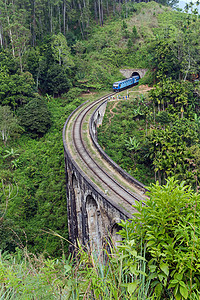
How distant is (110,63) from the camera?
59.7m

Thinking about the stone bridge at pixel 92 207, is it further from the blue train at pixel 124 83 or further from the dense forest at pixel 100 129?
the blue train at pixel 124 83

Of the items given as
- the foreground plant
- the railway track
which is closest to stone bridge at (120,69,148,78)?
the railway track

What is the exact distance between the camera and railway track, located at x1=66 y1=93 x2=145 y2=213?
773 inches

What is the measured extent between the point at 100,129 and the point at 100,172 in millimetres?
18603

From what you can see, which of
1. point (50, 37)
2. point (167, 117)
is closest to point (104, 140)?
point (167, 117)

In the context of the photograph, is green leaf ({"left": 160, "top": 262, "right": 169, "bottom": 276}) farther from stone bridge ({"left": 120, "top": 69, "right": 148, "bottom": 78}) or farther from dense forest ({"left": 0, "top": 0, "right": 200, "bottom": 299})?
stone bridge ({"left": 120, "top": 69, "right": 148, "bottom": 78})

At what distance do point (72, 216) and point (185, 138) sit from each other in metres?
17.6

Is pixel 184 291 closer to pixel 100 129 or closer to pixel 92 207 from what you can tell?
pixel 92 207

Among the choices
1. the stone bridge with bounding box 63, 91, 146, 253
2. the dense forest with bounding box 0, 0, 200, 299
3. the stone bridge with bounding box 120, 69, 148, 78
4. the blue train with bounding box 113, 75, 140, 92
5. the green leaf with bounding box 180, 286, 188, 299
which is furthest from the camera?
the stone bridge with bounding box 120, 69, 148, 78

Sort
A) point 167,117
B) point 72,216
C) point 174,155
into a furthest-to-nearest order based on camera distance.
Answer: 1. point 167,117
2. point 174,155
3. point 72,216

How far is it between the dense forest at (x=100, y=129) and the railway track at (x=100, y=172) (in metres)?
5.12

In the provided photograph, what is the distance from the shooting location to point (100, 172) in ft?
78.8

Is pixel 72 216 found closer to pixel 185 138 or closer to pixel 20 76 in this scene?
pixel 185 138

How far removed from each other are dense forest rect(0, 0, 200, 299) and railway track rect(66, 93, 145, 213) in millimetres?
5122
